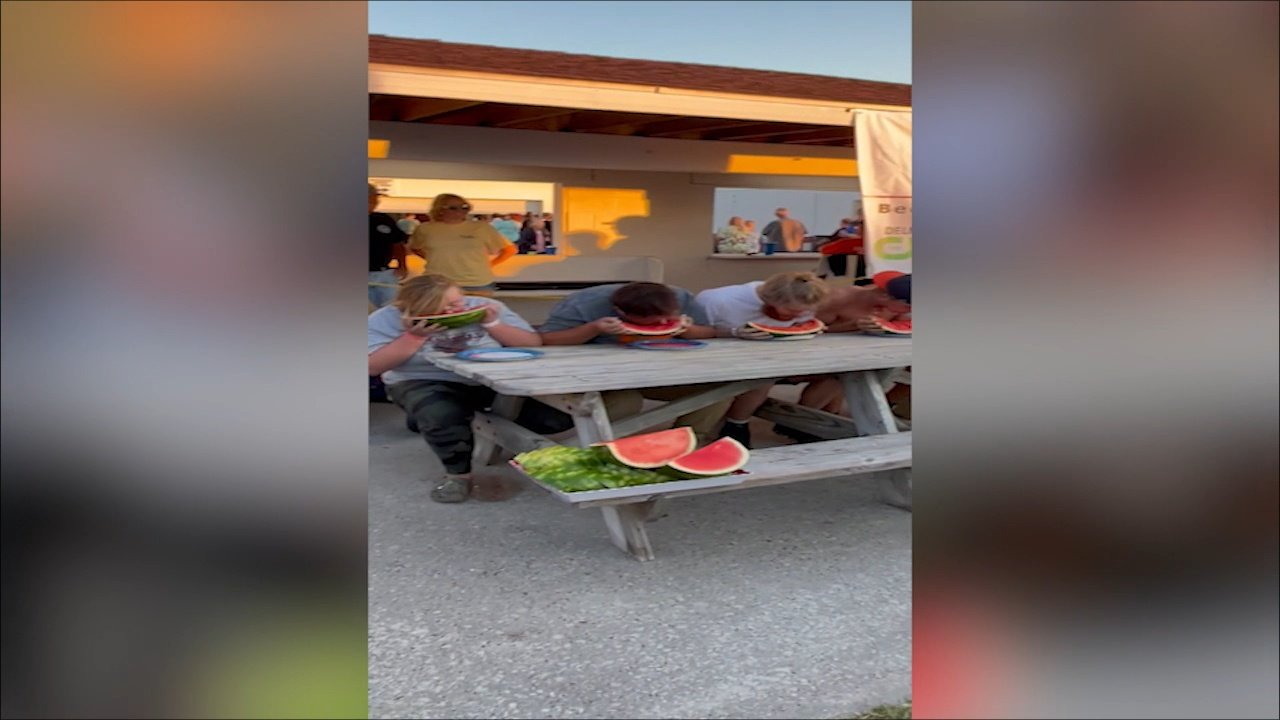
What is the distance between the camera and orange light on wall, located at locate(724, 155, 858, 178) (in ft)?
31.8

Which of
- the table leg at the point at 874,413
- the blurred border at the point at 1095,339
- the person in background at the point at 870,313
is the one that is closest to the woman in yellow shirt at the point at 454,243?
the person in background at the point at 870,313

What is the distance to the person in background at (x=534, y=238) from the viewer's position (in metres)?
11.6

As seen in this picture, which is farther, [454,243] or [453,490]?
[454,243]

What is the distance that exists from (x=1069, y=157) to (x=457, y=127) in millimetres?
7480

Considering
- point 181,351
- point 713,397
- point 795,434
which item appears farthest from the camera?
point 795,434

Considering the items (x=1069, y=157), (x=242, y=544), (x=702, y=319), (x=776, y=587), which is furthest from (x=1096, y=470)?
(x=702, y=319)

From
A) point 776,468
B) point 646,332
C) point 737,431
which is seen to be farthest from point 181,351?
point 737,431

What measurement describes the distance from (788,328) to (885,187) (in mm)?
1365

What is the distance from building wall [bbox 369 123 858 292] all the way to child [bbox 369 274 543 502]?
142 inches

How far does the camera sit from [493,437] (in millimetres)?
4746

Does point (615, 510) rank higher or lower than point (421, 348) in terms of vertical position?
lower

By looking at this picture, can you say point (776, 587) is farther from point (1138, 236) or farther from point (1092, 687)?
point (1138, 236)

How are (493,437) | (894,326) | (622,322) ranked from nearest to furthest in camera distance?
(493,437) < (622,322) < (894,326)

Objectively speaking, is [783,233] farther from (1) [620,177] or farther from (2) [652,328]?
(2) [652,328]
